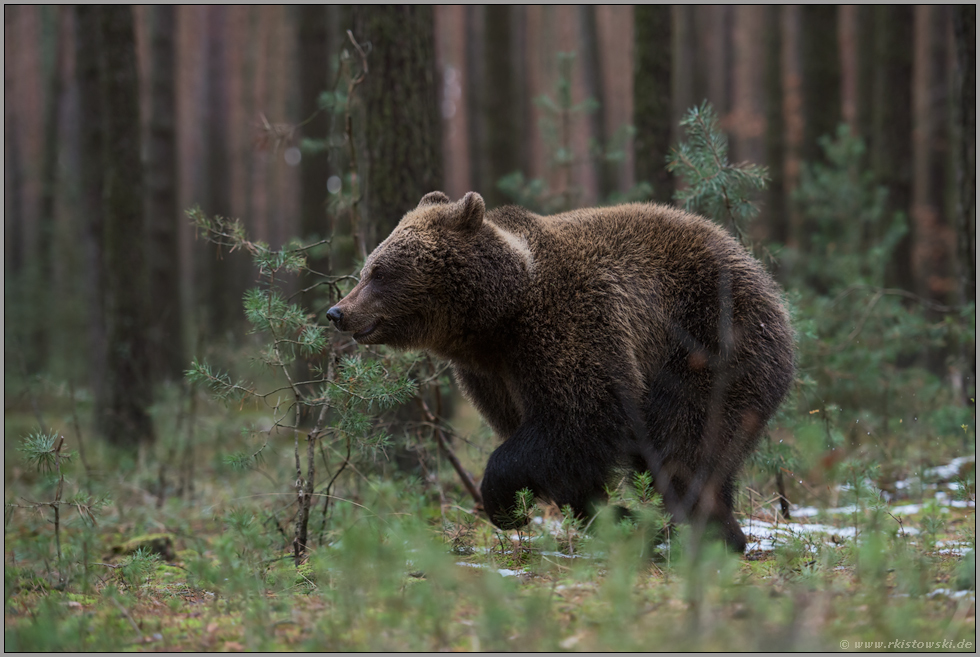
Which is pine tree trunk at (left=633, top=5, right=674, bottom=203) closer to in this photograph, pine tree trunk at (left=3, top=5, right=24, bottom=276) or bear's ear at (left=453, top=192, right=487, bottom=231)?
bear's ear at (left=453, top=192, right=487, bottom=231)

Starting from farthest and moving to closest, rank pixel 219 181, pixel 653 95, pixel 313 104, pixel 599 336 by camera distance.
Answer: pixel 219 181 < pixel 313 104 < pixel 653 95 < pixel 599 336

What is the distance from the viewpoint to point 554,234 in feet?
17.7

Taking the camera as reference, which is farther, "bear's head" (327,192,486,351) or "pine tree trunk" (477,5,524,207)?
"pine tree trunk" (477,5,524,207)

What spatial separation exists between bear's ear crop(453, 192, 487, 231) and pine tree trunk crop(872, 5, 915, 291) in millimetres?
9802

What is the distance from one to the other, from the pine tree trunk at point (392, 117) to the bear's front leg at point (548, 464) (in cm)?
290

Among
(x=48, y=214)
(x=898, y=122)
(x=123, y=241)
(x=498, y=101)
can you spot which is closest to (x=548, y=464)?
(x=123, y=241)

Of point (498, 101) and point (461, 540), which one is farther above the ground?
point (498, 101)

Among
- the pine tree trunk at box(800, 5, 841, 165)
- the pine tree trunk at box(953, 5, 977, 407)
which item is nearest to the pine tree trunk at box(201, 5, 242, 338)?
the pine tree trunk at box(800, 5, 841, 165)

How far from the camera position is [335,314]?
5.02 m

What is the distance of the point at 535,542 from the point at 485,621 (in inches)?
82.7

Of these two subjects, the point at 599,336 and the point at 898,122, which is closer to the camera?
the point at 599,336

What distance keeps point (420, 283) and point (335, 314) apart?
2.01ft

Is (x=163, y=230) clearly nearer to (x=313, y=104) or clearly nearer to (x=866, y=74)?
Answer: (x=313, y=104)

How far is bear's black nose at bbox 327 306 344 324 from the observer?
500cm
